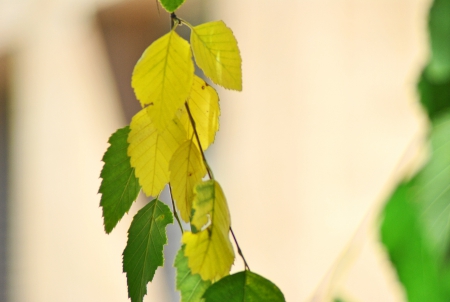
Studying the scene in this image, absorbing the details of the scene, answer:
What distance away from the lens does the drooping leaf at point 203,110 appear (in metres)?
0.19

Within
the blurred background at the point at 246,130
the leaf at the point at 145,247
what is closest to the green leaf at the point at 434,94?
the leaf at the point at 145,247

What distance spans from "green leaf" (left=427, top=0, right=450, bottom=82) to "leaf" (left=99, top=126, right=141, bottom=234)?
0.13 meters

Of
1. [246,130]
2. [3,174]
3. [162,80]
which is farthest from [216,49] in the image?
[3,174]

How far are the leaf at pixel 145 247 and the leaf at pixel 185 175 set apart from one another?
0.07ft

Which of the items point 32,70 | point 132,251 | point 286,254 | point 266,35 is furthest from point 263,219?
point 132,251

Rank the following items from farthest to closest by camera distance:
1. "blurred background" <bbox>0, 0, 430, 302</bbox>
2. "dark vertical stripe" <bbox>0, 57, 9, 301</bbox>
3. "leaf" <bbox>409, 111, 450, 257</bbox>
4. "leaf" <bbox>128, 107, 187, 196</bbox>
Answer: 1. "dark vertical stripe" <bbox>0, 57, 9, 301</bbox>
2. "blurred background" <bbox>0, 0, 430, 302</bbox>
3. "leaf" <bbox>128, 107, 187, 196</bbox>
4. "leaf" <bbox>409, 111, 450, 257</bbox>

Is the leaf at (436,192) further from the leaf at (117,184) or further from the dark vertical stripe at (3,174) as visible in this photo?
the dark vertical stripe at (3,174)

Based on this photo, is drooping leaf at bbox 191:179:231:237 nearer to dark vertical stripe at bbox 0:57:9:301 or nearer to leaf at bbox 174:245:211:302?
leaf at bbox 174:245:211:302

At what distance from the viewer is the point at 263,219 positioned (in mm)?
904

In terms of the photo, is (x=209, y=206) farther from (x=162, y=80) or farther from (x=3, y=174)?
Answer: (x=3, y=174)

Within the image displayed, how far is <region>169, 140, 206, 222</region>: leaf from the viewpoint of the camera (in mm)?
173

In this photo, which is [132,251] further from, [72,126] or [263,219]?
[72,126]

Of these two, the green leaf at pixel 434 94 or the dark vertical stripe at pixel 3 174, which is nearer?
the green leaf at pixel 434 94

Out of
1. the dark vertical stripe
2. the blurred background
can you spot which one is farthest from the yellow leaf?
the dark vertical stripe
